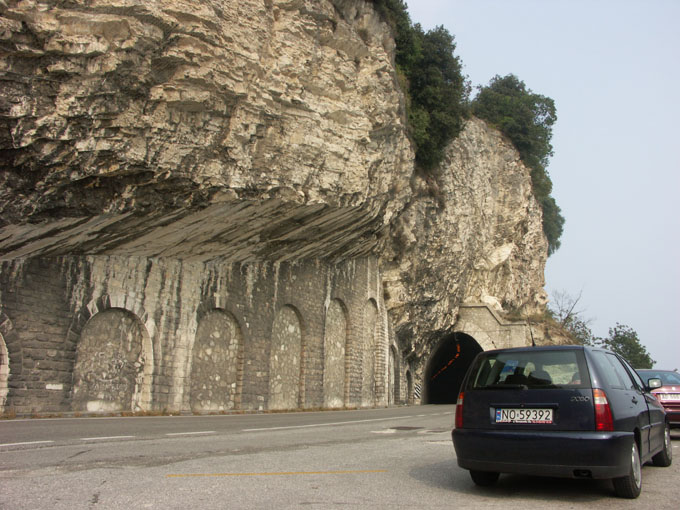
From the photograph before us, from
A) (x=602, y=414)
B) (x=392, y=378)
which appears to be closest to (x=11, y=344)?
(x=602, y=414)

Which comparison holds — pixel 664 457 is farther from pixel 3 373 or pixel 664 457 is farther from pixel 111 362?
pixel 111 362

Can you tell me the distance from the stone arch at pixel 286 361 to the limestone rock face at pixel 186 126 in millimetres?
2497

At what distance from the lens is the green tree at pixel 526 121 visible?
44.4m

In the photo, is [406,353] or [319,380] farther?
[406,353]

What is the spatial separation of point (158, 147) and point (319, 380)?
11961mm

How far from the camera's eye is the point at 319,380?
23188 mm

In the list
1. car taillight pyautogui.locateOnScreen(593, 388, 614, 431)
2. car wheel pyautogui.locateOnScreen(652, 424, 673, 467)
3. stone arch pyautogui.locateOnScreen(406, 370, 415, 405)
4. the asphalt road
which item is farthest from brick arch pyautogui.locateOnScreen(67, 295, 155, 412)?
stone arch pyautogui.locateOnScreen(406, 370, 415, 405)

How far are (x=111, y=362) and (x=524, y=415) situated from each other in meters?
13.0

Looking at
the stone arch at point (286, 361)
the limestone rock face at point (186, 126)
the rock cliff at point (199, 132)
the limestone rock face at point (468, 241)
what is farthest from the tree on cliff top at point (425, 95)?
the stone arch at point (286, 361)

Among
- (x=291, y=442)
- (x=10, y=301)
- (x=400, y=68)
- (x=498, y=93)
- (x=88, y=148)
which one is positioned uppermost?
(x=498, y=93)

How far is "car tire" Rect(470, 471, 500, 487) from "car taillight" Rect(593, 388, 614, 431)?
120 cm

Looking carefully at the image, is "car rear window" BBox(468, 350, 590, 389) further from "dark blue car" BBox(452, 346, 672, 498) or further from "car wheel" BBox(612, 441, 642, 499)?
"car wheel" BBox(612, 441, 642, 499)

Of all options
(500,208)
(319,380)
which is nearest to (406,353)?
(319,380)

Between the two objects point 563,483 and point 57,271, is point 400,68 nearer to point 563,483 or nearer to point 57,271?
point 57,271
